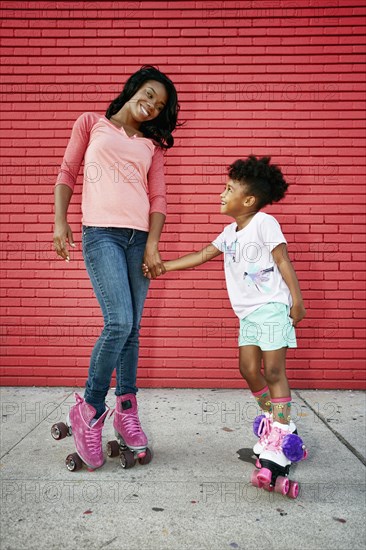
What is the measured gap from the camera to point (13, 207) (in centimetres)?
439

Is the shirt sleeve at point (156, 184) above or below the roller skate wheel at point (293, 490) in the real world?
above

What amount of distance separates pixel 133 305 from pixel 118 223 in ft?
1.60

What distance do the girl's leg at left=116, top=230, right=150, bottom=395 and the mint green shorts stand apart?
642 mm

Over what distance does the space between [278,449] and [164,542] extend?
78 cm

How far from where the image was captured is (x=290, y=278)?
96.3 inches

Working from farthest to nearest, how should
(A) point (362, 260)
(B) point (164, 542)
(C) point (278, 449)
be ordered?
(A) point (362, 260)
(C) point (278, 449)
(B) point (164, 542)

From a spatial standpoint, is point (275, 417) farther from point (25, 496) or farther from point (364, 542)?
point (25, 496)

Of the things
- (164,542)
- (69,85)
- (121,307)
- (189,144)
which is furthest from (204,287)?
(164,542)

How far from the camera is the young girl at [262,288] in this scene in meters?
2.41

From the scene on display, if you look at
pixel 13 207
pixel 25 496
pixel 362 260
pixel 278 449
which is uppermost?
pixel 13 207

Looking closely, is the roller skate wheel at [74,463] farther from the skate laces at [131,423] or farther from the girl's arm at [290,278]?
the girl's arm at [290,278]

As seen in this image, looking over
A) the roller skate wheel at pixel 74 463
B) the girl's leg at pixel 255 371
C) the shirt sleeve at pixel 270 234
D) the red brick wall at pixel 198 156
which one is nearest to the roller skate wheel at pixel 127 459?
the roller skate wheel at pixel 74 463

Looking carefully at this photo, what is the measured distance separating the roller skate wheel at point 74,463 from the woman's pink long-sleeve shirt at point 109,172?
127cm

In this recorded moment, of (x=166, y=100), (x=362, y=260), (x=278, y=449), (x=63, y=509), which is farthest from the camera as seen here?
(x=362, y=260)
